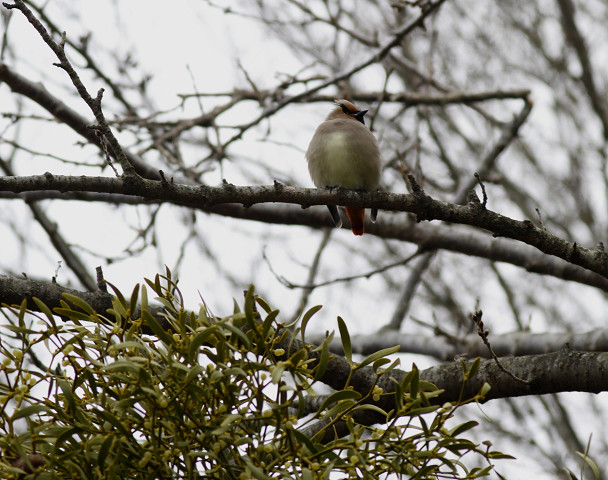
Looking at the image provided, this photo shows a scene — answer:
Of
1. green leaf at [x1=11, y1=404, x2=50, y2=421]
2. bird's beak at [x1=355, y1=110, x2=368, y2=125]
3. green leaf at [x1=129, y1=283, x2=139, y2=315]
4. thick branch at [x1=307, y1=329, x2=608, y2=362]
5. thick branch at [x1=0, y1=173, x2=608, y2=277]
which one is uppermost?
bird's beak at [x1=355, y1=110, x2=368, y2=125]

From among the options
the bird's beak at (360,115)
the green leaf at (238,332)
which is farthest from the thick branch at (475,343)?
the green leaf at (238,332)

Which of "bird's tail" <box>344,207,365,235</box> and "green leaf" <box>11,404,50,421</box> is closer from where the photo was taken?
"green leaf" <box>11,404,50,421</box>

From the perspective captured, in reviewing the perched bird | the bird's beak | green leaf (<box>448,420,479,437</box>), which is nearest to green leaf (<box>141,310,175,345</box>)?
green leaf (<box>448,420,479,437</box>)

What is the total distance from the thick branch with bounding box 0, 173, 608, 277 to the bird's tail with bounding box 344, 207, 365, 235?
1.71 m

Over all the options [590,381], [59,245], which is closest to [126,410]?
[590,381]

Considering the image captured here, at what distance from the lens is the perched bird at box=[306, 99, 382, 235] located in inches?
191

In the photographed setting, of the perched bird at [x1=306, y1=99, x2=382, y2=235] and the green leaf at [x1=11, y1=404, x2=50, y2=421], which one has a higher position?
the perched bird at [x1=306, y1=99, x2=382, y2=235]

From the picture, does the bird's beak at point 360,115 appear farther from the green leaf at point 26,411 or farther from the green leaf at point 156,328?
the green leaf at point 26,411

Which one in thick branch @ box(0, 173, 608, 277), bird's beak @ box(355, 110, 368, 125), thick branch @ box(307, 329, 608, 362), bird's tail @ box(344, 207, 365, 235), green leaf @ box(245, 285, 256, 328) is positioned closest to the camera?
green leaf @ box(245, 285, 256, 328)

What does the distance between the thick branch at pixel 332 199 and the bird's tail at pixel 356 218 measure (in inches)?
67.5

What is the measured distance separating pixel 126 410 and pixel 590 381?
1662 mm

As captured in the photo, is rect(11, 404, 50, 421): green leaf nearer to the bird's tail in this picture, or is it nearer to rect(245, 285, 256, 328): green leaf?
rect(245, 285, 256, 328): green leaf

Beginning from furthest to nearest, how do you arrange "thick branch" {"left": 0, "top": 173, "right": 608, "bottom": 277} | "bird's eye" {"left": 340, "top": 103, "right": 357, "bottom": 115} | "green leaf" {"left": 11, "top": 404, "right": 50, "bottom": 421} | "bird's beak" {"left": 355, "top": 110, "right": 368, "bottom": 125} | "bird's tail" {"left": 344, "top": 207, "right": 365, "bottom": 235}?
"bird's eye" {"left": 340, "top": 103, "right": 357, "bottom": 115}
"bird's beak" {"left": 355, "top": 110, "right": 368, "bottom": 125}
"bird's tail" {"left": 344, "top": 207, "right": 365, "bottom": 235}
"thick branch" {"left": 0, "top": 173, "right": 608, "bottom": 277}
"green leaf" {"left": 11, "top": 404, "right": 50, "bottom": 421}

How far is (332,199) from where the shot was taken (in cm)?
296
